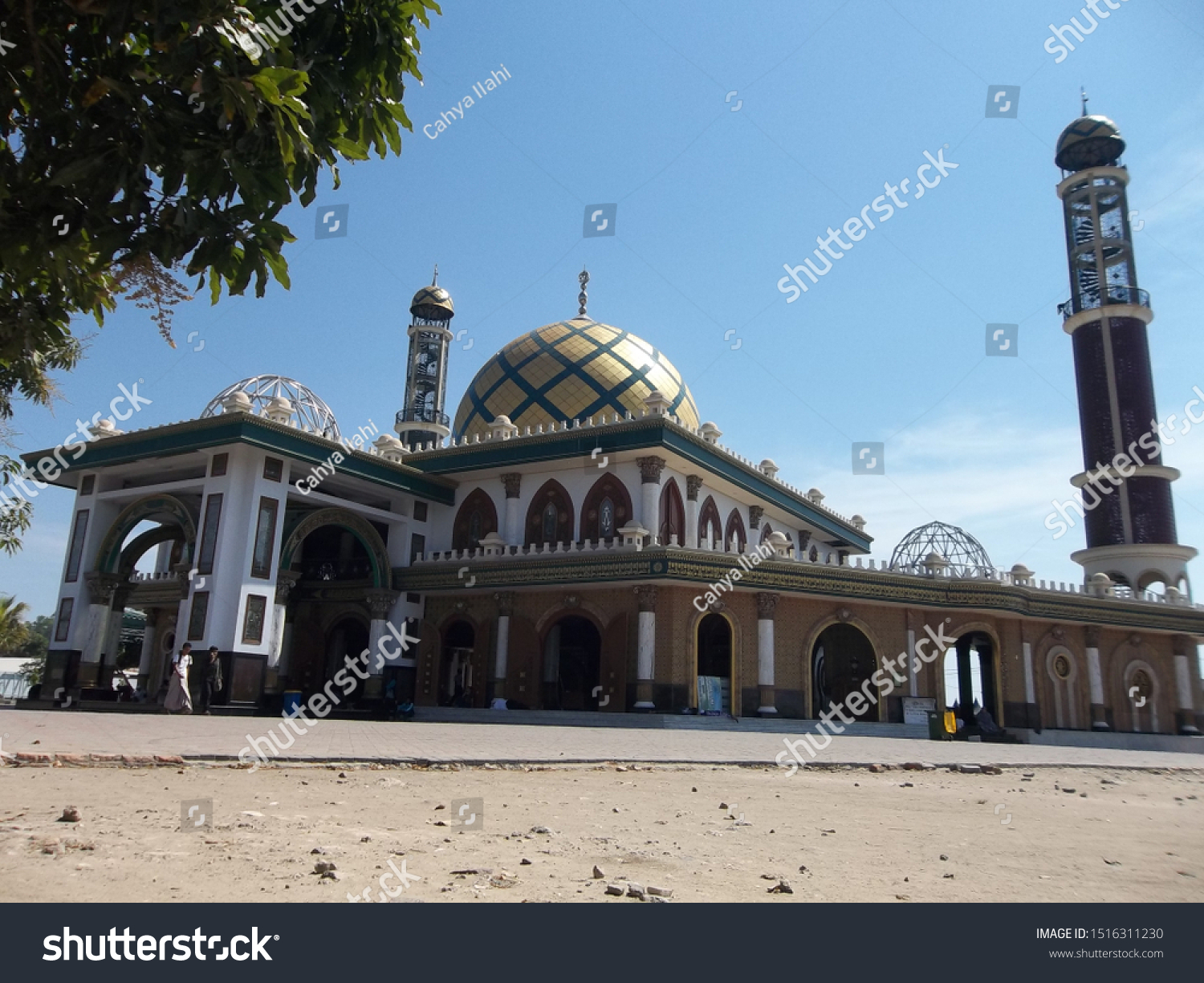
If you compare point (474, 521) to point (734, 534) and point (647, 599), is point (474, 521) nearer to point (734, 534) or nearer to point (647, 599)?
point (647, 599)

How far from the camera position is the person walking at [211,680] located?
1805cm

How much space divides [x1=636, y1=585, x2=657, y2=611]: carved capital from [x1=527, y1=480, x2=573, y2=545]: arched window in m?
4.08

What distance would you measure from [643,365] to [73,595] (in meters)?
17.3

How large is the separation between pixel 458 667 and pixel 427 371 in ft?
42.9

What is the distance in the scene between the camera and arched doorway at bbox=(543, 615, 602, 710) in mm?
23266

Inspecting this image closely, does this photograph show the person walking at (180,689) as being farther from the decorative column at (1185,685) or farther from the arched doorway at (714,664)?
the decorative column at (1185,685)

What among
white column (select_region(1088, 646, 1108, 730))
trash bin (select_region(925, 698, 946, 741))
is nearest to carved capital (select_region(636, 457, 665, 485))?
trash bin (select_region(925, 698, 946, 741))

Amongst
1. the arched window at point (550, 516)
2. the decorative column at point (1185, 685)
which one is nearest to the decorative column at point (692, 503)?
the arched window at point (550, 516)

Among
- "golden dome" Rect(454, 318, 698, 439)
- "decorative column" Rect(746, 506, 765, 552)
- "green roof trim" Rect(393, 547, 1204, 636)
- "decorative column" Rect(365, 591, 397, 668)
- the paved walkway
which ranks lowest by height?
the paved walkway

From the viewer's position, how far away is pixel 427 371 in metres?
34.6

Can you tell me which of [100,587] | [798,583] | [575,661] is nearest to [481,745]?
[798,583]

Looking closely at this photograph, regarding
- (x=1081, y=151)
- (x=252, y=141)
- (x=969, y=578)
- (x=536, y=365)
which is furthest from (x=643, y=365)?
(x=252, y=141)
